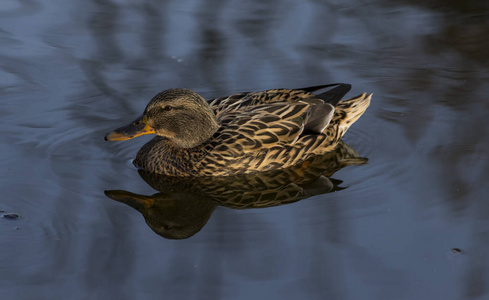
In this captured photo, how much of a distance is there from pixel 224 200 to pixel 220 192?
0.23m

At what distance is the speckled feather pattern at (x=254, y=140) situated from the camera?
25.9 ft

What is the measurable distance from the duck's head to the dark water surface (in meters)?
0.42

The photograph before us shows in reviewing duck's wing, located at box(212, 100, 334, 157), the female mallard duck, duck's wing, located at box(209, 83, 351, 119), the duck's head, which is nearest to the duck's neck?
the female mallard duck

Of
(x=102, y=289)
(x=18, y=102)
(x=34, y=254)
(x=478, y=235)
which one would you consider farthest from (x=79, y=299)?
(x=18, y=102)

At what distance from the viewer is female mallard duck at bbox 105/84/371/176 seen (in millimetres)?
7859

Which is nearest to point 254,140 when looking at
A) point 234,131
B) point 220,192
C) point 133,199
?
point 234,131

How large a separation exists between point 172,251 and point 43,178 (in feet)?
6.23

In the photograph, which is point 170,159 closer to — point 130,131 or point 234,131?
point 130,131

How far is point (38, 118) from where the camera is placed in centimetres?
857

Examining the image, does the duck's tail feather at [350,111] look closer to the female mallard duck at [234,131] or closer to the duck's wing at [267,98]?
the female mallard duck at [234,131]

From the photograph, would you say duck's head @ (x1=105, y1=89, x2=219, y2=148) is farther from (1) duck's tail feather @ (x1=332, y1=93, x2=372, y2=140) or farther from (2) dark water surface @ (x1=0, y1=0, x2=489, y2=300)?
(1) duck's tail feather @ (x1=332, y1=93, x2=372, y2=140)

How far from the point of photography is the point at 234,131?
26.3 feet

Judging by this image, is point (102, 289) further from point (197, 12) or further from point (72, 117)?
point (197, 12)

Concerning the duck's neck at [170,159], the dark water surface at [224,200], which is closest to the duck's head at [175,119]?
the duck's neck at [170,159]
